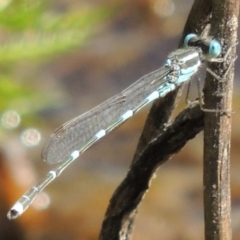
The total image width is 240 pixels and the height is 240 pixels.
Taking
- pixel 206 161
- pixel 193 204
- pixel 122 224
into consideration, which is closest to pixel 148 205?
pixel 193 204

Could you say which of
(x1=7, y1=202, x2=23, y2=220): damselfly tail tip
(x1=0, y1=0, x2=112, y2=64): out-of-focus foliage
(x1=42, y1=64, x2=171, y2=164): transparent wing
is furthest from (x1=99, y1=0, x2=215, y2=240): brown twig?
(x1=0, y1=0, x2=112, y2=64): out-of-focus foliage

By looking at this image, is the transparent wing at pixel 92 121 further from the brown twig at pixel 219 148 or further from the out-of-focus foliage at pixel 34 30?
the out-of-focus foliage at pixel 34 30

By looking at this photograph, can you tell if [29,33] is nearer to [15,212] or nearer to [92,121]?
[92,121]

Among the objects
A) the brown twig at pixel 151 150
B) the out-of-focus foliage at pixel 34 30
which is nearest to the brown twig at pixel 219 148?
the brown twig at pixel 151 150

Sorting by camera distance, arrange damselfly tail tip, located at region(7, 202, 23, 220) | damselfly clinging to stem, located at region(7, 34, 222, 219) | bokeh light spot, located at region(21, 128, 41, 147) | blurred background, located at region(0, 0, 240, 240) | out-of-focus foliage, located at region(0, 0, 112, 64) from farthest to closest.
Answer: bokeh light spot, located at region(21, 128, 41, 147)
blurred background, located at region(0, 0, 240, 240)
out-of-focus foliage, located at region(0, 0, 112, 64)
damselfly clinging to stem, located at region(7, 34, 222, 219)
damselfly tail tip, located at region(7, 202, 23, 220)

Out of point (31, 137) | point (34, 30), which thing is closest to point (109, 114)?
point (34, 30)

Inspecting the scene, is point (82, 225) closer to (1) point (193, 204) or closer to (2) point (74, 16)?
(1) point (193, 204)

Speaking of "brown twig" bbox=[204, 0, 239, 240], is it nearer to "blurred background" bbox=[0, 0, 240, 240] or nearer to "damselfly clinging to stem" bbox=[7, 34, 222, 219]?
"damselfly clinging to stem" bbox=[7, 34, 222, 219]
